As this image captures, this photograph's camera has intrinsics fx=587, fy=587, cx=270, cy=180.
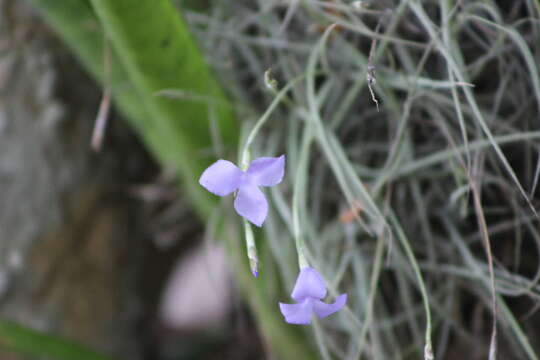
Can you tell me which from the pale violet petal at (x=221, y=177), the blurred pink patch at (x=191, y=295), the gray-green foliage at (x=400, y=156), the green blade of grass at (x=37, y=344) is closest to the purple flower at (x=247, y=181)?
the pale violet petal at (x=221, y=177)

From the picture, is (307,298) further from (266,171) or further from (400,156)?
(400,156)

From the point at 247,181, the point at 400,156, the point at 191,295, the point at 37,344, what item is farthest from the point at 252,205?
the point at 191,295

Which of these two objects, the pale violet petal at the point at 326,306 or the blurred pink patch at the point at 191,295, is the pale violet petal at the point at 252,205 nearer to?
the pale violet petal at the point at 326,306

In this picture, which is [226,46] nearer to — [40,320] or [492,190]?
[492,190]

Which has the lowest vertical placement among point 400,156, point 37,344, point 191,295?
point 191,295

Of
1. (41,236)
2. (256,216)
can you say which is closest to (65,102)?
(41,236)

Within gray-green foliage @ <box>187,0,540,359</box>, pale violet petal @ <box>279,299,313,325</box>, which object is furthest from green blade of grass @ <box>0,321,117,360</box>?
pale violet petal @ <box>279,299,313,325</box>
